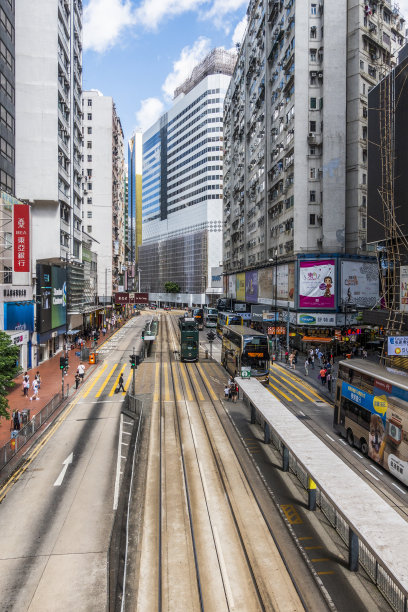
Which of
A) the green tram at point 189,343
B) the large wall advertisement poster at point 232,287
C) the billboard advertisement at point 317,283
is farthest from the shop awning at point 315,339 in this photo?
the large wall advertisement poster at point 232,287

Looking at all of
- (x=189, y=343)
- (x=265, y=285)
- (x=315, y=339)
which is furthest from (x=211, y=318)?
(x=315, y=339)

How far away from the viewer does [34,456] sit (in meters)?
19.7

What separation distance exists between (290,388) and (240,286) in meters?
46.7

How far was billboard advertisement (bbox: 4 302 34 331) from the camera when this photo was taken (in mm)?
36156

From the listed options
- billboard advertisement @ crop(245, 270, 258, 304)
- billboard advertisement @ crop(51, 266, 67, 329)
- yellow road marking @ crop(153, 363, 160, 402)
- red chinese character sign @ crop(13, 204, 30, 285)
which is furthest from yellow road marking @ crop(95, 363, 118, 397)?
billboard advertisement @ crop(245, 270, 258, 304)

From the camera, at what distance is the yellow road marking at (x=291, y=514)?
44.9ft

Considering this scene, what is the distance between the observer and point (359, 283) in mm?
48250

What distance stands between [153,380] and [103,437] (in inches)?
554

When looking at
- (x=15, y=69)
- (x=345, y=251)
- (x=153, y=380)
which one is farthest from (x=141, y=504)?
(x=15, y=69)

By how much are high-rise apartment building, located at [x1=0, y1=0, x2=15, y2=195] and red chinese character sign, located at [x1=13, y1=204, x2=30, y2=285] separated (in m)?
6.50

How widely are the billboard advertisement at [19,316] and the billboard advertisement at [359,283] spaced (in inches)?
1281

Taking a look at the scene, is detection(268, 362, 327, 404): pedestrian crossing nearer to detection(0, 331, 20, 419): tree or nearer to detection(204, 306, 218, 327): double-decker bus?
detection(0, 331, 20, 419): tree

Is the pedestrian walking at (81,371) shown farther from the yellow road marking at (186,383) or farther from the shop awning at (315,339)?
the shop awning at (315,339)

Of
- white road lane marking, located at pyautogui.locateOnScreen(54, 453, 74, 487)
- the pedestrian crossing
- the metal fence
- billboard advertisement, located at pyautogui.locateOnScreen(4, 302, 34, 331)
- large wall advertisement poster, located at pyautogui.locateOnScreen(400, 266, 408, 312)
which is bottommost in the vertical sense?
white road lane marking, located at pyautogui.locateOnScreen(54, 453, 74, 487)
